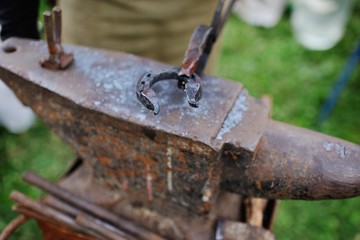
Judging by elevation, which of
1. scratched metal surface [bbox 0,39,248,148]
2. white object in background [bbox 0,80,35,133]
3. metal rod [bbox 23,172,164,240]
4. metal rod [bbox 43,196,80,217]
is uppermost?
scratched metal surface [bbox 0,39,248,148]

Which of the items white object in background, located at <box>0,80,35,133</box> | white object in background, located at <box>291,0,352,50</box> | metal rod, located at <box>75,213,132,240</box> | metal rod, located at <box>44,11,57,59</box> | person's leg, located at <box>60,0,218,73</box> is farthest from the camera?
white object in background, located at <box>291,0,352,50</box>

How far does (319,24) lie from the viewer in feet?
11.0

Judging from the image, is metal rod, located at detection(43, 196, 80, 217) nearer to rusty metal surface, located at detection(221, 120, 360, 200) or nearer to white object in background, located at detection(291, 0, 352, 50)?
rusty metal surface, located at detection(221, 120, 360, 200)

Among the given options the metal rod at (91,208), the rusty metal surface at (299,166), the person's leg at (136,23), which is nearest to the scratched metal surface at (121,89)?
the rusty metal surface at (299,166)

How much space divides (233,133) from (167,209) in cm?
40

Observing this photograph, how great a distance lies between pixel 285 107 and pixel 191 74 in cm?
195

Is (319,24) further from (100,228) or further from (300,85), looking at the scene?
(100,228)

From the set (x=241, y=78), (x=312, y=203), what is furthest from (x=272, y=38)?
(x=312, y=203)

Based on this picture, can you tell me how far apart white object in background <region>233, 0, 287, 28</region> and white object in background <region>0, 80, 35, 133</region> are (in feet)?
6.31

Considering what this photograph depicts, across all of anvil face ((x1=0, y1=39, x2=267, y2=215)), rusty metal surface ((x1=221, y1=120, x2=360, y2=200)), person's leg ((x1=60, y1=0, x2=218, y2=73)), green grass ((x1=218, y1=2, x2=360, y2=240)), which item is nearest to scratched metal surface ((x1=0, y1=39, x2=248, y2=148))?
anvil face ((x1=0, y1=39, x2=267, y2=215))

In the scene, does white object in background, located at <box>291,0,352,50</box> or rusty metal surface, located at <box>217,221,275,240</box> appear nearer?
rusty metal surface, located at <box>217,221,275,240</box>

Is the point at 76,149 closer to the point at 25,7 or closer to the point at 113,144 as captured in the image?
the point at 113,144

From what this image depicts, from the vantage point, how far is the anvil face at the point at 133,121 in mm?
998

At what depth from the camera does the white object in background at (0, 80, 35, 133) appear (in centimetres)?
238
